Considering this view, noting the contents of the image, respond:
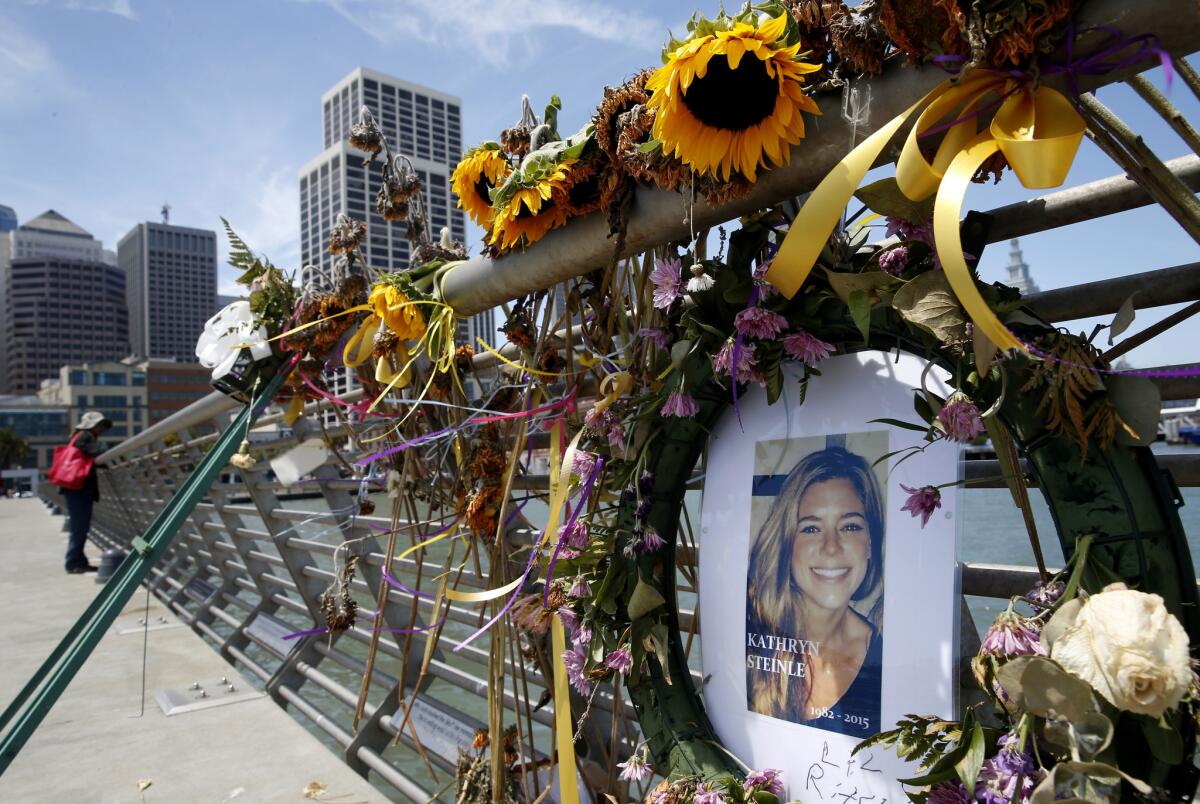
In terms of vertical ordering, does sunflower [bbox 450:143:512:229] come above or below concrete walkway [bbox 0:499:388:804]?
above

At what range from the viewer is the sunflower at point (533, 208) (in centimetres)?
121

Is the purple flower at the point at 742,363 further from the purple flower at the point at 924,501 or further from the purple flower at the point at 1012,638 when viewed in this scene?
the purple flower at the point at 1012,638

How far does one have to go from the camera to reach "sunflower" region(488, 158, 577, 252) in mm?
1208

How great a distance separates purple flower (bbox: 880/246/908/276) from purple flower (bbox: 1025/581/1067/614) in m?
0.35

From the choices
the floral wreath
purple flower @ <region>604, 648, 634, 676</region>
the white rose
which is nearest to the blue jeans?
the floral wreath

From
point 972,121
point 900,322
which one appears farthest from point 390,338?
point 972,121

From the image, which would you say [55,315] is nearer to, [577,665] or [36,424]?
[36,424]

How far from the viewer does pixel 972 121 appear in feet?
2.47

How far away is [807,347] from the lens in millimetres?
954

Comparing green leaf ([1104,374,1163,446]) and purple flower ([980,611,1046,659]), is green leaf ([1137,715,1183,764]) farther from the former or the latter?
green leaf ([1104,374,1163,446])

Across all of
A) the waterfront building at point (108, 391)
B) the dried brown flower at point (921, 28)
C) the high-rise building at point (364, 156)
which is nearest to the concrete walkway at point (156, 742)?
the high-rise building at point (364, 156)

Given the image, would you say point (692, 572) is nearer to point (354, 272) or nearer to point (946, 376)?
point (946, 376)

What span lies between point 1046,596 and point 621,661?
533mm

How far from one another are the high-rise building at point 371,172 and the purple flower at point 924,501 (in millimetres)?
1631
